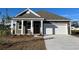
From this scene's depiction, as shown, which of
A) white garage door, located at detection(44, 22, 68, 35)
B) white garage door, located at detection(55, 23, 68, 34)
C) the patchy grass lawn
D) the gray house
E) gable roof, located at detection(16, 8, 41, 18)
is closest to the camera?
A: the patchy grass lawn

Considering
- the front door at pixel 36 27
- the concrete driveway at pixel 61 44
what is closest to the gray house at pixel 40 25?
the front door at pixel 36 27

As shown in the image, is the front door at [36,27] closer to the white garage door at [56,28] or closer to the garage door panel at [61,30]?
the white garage door at [56,28]

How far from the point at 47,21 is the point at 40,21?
4.61ft

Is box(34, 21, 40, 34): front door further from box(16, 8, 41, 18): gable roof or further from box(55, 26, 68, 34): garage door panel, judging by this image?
box(55, 26, 68, 34): garage door panel

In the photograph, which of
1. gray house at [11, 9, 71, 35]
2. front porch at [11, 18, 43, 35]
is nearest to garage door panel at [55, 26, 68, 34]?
gray house at [11, 9, 71, 35]

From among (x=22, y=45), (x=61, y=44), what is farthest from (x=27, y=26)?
(x=22, y=45)

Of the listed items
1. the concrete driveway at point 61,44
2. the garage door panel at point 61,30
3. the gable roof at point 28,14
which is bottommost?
the concrete driveway at point 61,44

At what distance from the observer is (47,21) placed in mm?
30531

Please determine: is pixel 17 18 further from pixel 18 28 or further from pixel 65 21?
pixel 65 21
